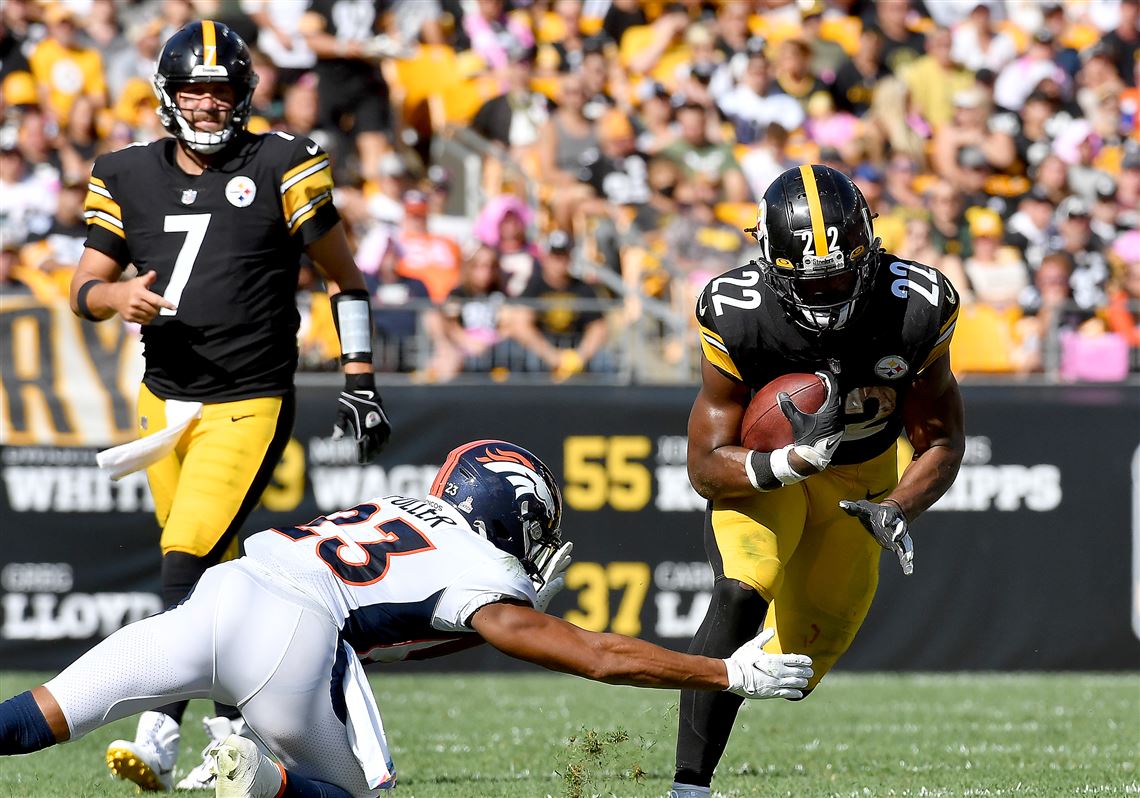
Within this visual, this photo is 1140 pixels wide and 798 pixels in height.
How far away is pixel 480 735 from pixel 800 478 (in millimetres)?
2673

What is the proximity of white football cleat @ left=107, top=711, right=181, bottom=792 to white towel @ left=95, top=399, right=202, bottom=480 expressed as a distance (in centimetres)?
74

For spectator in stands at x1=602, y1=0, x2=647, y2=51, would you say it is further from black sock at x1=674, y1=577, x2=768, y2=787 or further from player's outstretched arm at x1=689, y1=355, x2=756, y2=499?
black sock at x1=674, y1=577, x2=768, y2=787

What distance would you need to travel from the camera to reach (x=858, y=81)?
523 inches

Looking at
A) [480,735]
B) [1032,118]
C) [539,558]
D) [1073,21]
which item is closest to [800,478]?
[539,558]

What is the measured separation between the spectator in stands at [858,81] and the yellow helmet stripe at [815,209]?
30.2ft

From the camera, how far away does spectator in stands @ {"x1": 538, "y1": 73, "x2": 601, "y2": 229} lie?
1146cm

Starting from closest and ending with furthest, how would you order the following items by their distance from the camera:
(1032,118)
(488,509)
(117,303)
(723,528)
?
(488,509)
(723,528)
(117,303)
(1032,118)

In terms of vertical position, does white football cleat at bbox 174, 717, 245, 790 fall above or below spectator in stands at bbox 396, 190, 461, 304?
below

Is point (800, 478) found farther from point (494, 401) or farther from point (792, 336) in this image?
point (494, 401)

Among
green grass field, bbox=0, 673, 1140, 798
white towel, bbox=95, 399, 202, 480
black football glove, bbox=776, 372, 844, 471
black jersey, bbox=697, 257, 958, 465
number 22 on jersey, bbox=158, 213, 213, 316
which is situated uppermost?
number 22 on jersey, bbox=158, 213, 213, 316

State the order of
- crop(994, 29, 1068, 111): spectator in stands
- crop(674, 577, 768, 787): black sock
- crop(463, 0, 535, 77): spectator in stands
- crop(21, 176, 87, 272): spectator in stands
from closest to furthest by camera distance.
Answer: crop(674, 577, 768, 787): black sock, crop(21, 176, 87, 272): spectator in stands, crop(463, 0, 535, 77): spectator in stands, crop(994, 29, 1068, 111): spectator in stands

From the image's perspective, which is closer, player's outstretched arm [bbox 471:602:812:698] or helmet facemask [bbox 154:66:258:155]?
player's outstretched arm [bbox 471:602:812:698]

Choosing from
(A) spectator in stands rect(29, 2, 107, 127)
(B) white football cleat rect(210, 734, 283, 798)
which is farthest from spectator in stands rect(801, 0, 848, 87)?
(B) white football cleat rect(210, 734, 283, 798)

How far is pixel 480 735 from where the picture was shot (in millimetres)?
6453
